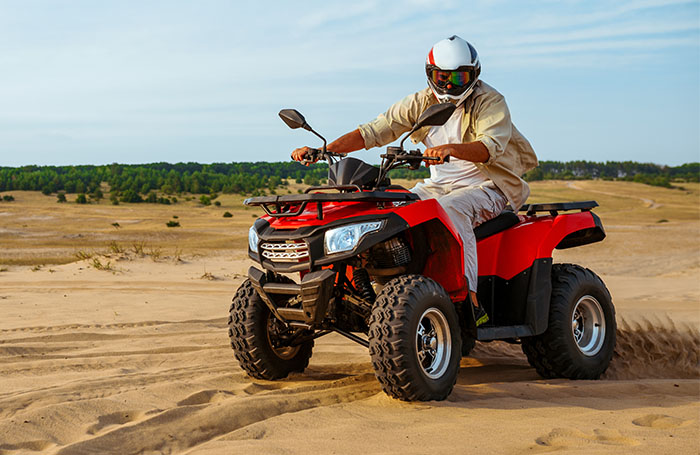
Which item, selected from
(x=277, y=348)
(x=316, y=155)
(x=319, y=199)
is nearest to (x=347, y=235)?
(x=319, y=199)

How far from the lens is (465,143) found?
562 centimetres

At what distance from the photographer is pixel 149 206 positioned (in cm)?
4103

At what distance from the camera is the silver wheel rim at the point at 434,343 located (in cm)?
516

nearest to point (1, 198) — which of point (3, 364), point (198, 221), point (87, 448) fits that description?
point (198, 221)

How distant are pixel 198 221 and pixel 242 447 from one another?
92.8 feet

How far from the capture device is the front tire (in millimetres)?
4871

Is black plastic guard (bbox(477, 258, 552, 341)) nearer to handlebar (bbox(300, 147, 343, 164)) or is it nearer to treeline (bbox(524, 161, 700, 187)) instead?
handlebar (bbox(300, 147, 343, 164))

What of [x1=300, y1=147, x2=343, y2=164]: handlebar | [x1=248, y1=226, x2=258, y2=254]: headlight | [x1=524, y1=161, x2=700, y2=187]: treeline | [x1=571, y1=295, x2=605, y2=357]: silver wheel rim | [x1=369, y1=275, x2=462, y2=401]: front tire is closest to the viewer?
[x1=369, y1=275, x2=462, y2=401]: front tire

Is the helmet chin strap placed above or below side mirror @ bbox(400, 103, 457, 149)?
above

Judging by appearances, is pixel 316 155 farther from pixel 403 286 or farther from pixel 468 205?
pixel 403 286

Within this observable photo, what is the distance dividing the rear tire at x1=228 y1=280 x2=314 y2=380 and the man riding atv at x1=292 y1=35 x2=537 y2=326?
1.19 meters

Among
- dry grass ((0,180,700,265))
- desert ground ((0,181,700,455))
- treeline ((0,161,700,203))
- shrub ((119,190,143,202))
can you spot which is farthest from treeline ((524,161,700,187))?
desert ground ((0,181,700,455))

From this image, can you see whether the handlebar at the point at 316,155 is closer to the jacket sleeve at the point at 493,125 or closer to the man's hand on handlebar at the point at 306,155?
the man's hand on handlebar at the point at 306,155

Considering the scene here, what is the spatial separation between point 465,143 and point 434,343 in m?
1.45
